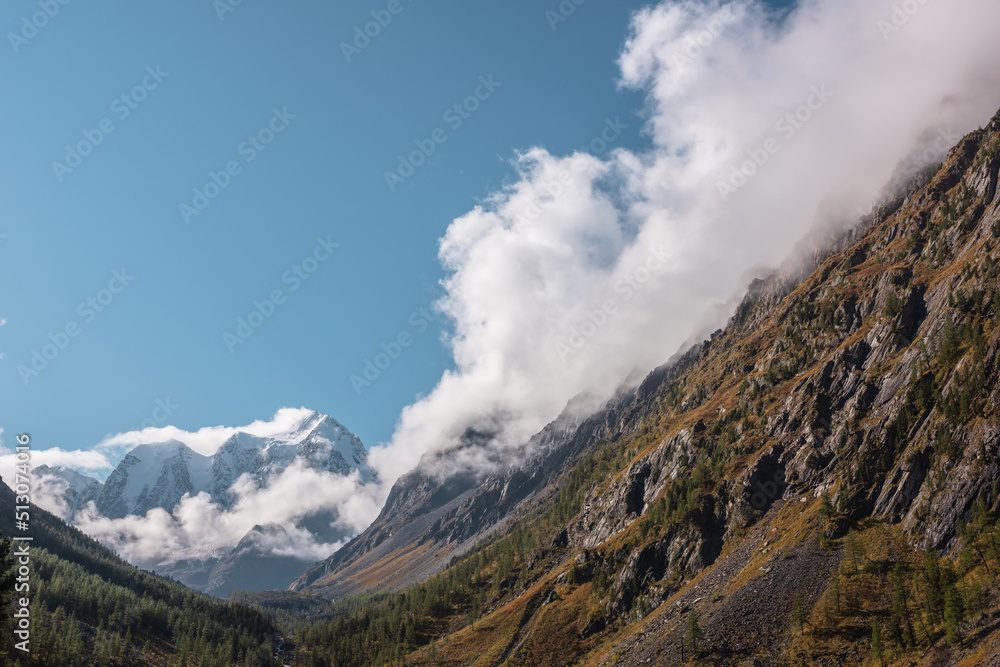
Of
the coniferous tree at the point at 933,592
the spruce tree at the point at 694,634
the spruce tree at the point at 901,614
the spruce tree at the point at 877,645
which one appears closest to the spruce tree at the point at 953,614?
the coniferous tree at the point at 933,592

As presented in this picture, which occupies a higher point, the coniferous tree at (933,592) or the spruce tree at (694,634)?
the coniferous tree at (933,592)

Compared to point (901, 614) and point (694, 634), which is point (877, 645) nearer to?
point (901, 614)

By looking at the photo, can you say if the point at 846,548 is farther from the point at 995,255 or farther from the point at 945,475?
the point at 995,255

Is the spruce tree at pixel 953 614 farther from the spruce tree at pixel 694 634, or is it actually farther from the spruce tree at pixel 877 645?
the spruce tree at pixel 694 634

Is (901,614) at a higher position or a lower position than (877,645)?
higher

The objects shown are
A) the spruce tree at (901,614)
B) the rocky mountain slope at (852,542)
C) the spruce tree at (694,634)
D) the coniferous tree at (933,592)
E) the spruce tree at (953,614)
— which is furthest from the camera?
the spruce tree at (694,634)

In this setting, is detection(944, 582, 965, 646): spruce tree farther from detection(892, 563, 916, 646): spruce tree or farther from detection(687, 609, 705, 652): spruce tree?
detection(687, 609, 705, 652): spruce tree

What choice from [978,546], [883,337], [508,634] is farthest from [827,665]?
[883,337]

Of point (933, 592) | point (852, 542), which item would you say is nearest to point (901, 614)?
point (933, 592)

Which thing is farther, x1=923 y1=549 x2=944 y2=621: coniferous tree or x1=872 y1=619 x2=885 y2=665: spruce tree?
x1=923 y1=549 x2=944 y2=621: coniferous tree

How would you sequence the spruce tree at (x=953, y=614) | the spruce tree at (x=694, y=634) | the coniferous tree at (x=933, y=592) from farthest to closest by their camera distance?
the spruce tree at (x=694, y=634)
the coniferous tree at (x=933, y=592)
the spruce tree at (x=953, y=614)

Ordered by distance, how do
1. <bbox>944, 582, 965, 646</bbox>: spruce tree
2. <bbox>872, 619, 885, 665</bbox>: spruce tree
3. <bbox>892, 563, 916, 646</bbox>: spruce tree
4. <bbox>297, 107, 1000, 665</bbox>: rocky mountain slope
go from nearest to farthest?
<bbox>944, 582, 965, 646</bbox>: spruce tree < <bbox>872, 619, 885, 665</bbox>: spruce tree < <bbox>892, 563, 916, 646</bbox>: spruce tree < <bbox>297, 107, 1000, 665</bbox>: rocky mountain slope

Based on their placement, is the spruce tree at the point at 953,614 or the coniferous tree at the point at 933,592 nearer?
the spruce tree at the point at 953,614

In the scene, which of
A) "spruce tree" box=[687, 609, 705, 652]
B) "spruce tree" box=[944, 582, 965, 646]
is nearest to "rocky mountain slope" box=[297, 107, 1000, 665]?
"spruce tree" box=[944, 582, 965, 646]
